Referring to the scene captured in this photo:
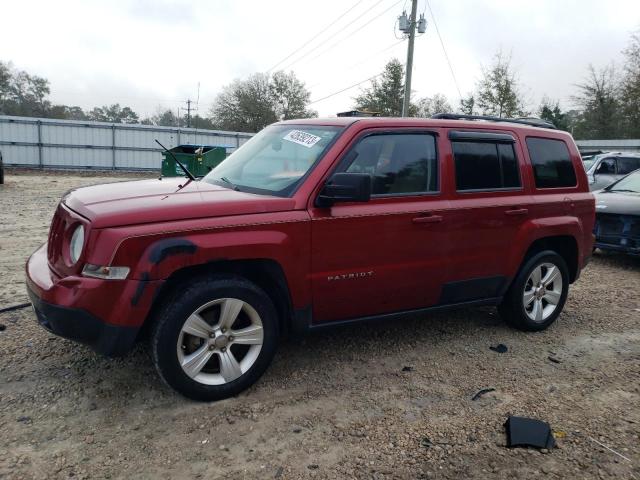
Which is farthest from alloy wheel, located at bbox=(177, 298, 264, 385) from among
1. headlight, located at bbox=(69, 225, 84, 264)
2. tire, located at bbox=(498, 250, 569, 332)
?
tire, located at bbox=(498, 250, 569, 332)

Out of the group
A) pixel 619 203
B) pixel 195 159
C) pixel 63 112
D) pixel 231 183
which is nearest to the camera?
pixel 231 183

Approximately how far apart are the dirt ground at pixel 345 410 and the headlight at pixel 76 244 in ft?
3.05

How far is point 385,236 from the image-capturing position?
12.3ft

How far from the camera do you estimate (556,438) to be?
3.15 metres

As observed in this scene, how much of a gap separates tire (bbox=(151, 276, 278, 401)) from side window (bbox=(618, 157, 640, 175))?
1229cm

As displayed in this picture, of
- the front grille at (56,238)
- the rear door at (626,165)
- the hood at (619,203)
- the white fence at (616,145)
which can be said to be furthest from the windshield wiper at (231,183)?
the white fence at (616,145)

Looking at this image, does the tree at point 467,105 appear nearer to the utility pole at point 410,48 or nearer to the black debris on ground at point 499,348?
the utility pole at point 410,48

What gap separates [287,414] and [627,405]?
238 cm

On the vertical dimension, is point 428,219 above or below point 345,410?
above

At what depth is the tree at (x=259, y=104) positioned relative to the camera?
4753 cm

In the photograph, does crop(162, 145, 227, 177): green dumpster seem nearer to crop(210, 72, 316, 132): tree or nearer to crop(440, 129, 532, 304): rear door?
crop(440, 129, 532, 304): rear door

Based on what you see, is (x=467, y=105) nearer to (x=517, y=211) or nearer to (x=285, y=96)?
(x=285, y=96)

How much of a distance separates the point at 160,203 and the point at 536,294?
141 inches

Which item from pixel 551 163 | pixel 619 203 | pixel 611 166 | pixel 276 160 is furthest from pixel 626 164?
pixel 276 160
